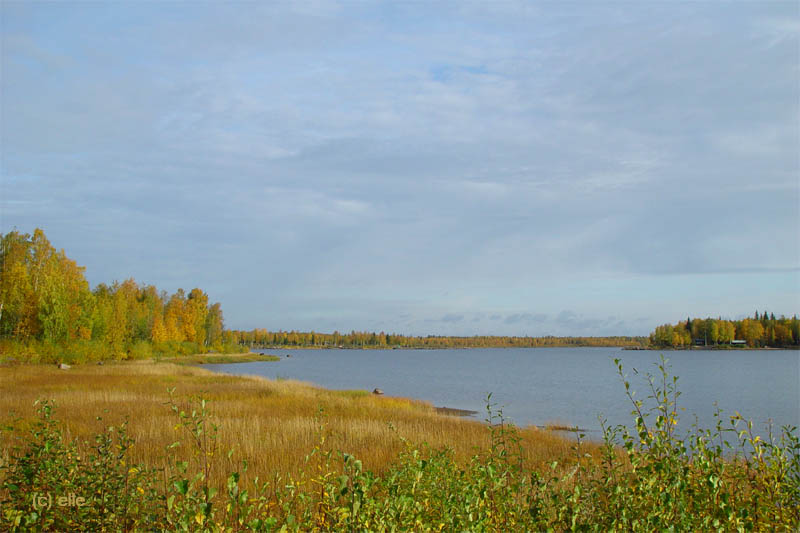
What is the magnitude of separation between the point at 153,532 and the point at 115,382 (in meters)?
32.5

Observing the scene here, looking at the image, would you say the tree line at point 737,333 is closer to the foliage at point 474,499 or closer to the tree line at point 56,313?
the tree line at point 56,313

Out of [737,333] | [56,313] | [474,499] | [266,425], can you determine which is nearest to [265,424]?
[266,425]

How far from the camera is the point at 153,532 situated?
432 centimetres

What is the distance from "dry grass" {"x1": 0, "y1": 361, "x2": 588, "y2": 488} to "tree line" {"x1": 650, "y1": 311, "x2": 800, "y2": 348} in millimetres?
178708

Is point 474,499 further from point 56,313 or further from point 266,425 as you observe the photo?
point 56,313

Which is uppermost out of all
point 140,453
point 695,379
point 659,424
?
point 659,424

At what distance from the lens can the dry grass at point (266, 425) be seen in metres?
11.7

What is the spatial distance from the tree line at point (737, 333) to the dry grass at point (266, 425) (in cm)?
17871

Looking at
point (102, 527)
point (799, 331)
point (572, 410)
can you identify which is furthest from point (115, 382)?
point (799, 331)

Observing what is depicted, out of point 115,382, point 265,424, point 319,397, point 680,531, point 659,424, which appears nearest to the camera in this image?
point 680,531

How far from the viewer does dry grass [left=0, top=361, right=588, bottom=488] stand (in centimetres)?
1171

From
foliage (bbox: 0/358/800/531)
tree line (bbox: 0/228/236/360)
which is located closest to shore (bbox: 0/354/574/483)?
foliage (bbox: 0/358/800/531)

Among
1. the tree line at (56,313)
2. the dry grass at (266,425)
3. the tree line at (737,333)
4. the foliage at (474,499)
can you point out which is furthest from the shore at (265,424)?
the tree line at (737,333)

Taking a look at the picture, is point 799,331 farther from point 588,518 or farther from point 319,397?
point 588,518
